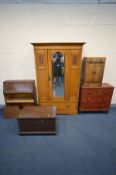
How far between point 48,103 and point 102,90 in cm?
133

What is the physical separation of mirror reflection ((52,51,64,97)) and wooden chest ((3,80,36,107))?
0.53 metres

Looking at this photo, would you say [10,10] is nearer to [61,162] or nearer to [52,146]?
[52,146]

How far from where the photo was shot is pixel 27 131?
214cm

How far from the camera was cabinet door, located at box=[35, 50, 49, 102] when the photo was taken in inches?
89.9

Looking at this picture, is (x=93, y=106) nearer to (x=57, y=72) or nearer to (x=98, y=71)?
(x=98, y=71)

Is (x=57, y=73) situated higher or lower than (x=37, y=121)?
higher

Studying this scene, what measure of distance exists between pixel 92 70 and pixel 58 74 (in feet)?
2.63

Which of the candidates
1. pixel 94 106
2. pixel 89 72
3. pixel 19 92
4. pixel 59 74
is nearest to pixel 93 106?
pixel 94 106

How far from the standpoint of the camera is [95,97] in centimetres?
266

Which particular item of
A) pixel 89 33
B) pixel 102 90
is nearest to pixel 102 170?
pixel 102 90

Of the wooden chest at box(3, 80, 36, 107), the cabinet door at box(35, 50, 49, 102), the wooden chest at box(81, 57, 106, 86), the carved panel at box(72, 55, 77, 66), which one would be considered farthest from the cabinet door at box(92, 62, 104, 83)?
the wooden chest at box(3, 80, 36, 107)

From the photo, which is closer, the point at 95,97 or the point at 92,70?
the point at 92,70

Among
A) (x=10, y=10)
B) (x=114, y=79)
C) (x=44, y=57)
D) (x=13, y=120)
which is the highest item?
(x=10, y=10)

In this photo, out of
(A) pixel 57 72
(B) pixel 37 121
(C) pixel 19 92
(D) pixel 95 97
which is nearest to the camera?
(B) pixel 37 121
